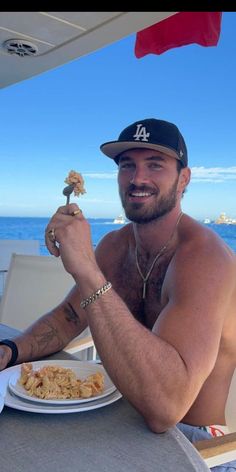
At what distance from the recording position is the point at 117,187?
57.0 inches

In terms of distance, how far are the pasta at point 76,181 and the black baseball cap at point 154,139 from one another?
331mm

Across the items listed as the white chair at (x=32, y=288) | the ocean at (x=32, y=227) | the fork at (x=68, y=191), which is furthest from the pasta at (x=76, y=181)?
the ocean at (x=32, y=227)

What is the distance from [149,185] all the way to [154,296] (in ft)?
1.08

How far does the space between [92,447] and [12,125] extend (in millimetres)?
22131

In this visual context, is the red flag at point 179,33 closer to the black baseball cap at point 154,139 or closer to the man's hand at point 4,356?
the black baseball cap at point 154,139

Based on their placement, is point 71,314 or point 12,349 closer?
point 12,349

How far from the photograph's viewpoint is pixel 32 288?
210 cm

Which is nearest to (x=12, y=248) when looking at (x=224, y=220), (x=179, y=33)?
(x=179, y=33)

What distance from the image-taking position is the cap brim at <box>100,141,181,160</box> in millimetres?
1300

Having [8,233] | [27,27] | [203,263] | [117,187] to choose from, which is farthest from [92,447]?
[8,233]

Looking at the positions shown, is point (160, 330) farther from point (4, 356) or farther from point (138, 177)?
point (138, 177)

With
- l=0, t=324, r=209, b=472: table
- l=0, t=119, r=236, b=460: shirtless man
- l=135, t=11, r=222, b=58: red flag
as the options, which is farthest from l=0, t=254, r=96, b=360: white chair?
l=0, t=324, r=209, b=472: table

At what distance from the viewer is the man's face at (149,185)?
1330 millimetres

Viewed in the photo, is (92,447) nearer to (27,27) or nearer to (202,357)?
(202,357)
